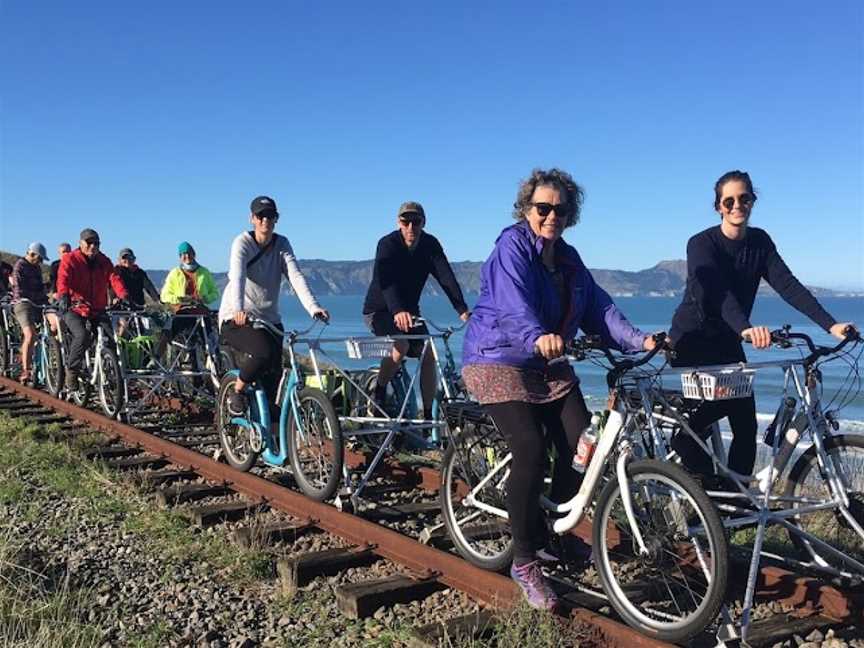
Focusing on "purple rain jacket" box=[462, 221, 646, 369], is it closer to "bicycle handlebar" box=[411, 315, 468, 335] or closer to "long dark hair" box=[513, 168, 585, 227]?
"long dark hair" box=[513, 168, 585, 227]

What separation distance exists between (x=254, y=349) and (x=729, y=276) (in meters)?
3.63

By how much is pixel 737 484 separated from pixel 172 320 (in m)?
7.71

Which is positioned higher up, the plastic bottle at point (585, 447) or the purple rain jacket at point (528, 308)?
the purple rain jacket at point (528, 308)

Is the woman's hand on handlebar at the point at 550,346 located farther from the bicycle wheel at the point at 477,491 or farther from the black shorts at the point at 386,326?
the black shorts at the point at 386,326

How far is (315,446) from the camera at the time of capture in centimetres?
637

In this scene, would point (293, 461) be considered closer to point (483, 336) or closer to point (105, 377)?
point (483, 336)

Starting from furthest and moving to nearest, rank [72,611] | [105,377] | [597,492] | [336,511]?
[105,377], [336,511], [597,492], [72,611]

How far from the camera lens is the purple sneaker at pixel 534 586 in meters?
4.08

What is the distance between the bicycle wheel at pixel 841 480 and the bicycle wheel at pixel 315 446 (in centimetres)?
288

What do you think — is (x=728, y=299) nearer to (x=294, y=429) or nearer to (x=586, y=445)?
(x=586, y=445)

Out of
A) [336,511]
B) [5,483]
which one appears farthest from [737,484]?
[5,483]

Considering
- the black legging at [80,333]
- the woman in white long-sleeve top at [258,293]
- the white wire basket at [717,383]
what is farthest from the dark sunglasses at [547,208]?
the black legging at [80,333]

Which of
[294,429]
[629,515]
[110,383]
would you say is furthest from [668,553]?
[110,383]

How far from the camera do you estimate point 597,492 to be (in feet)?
14.8
